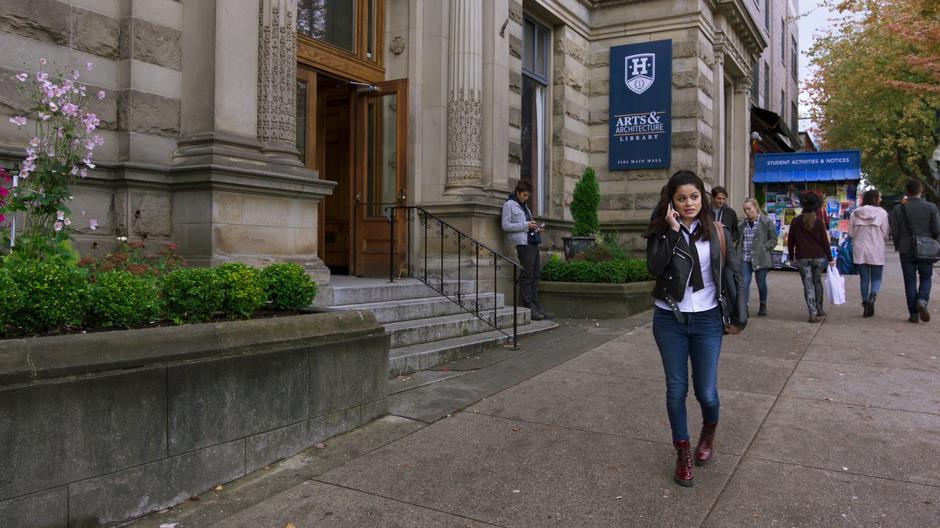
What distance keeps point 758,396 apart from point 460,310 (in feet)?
12.8

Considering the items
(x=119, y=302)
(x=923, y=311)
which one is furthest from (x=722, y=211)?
(x=119, y=302)

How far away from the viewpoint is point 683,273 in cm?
400

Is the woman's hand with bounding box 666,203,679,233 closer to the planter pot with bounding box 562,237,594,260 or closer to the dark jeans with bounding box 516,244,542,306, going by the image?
the dark jeans with bounding box 516,244,542,306

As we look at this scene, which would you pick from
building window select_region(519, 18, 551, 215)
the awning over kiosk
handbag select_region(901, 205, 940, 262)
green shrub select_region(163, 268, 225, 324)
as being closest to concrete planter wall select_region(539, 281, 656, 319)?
building window select_region(519, 18, 551, 215)

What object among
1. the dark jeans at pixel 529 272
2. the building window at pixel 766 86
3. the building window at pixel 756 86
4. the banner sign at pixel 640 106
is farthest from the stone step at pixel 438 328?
the building window at pixel 766 86

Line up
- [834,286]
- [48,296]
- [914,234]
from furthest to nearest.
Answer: [834,286] < [914,234] < [48,296]

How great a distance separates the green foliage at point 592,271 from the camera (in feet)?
35.6

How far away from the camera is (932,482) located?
13.2 ft

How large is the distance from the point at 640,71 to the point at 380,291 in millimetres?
9649

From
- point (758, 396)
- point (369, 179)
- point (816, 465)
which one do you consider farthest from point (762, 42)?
point (816, 465)

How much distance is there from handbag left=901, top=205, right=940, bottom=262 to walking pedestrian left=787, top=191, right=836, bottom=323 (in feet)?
3.43

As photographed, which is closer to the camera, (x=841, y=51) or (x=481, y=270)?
(x=481, y=270)

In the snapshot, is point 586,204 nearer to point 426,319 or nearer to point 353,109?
point 353,109

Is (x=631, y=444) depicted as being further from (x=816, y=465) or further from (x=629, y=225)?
(x=629, y=225)
